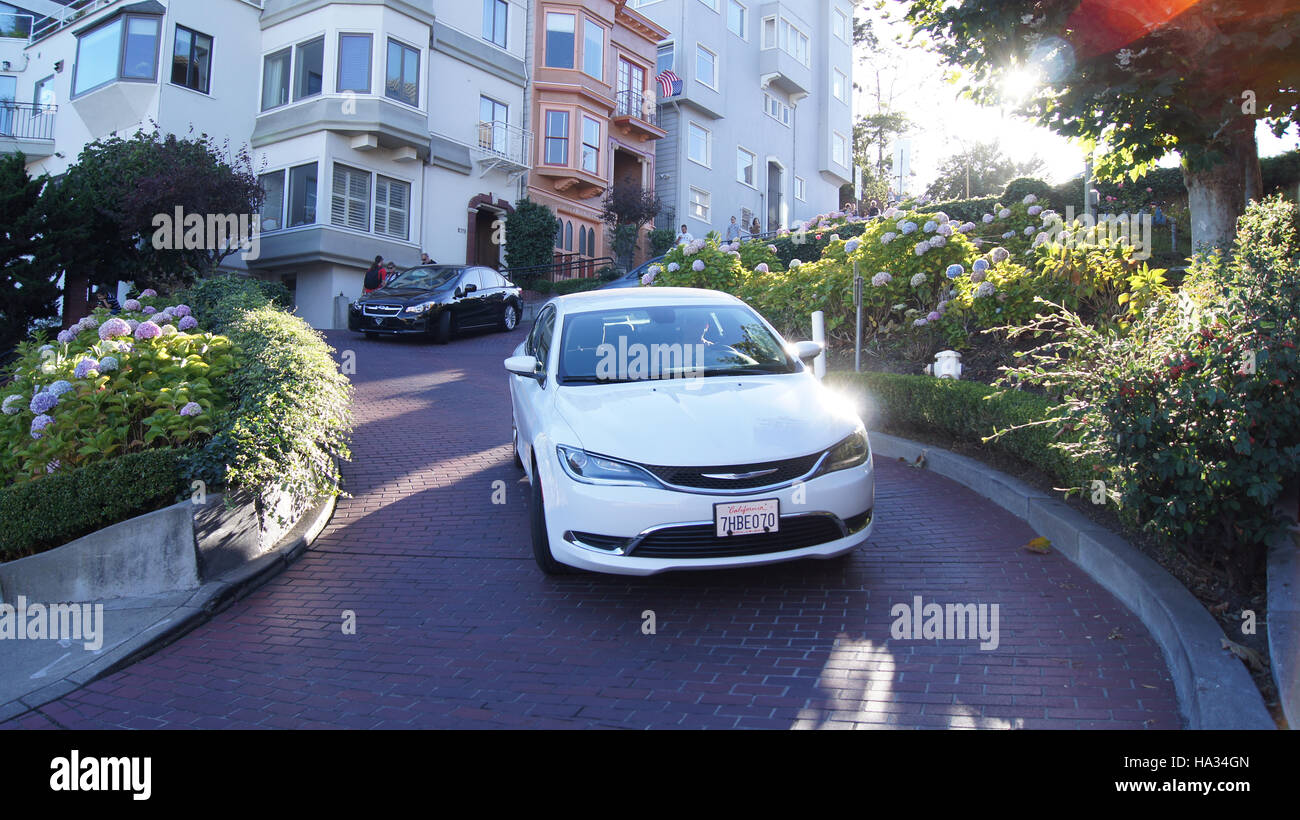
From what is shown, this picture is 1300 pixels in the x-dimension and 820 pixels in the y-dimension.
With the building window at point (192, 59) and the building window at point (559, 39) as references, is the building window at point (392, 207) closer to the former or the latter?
the building window at point (192, 59)

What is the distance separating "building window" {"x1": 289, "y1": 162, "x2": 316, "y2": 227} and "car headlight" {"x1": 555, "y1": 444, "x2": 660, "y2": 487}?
75.1 ft

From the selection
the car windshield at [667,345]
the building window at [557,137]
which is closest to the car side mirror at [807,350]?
the car windshield at [667,345]

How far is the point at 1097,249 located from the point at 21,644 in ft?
32.4

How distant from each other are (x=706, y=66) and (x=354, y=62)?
16.4 m

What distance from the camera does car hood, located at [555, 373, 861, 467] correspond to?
510cm

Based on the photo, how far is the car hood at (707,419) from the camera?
5098 millimetres

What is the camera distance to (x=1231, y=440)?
4277 millimetres

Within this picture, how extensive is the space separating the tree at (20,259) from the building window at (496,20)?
50.4 ft

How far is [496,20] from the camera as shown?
30.1 metres

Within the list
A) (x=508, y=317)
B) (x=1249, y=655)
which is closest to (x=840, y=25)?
(x=508, y=317)

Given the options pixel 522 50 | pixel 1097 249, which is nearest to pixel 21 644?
pixel 1097 249

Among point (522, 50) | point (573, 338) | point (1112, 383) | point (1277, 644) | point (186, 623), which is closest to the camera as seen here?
point (1277, 644)

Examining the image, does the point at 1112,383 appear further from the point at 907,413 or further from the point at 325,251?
the point at 325,251

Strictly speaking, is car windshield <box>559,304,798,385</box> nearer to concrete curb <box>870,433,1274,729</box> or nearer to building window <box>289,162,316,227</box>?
concrete curb <box>870,433,1274,729</box>
